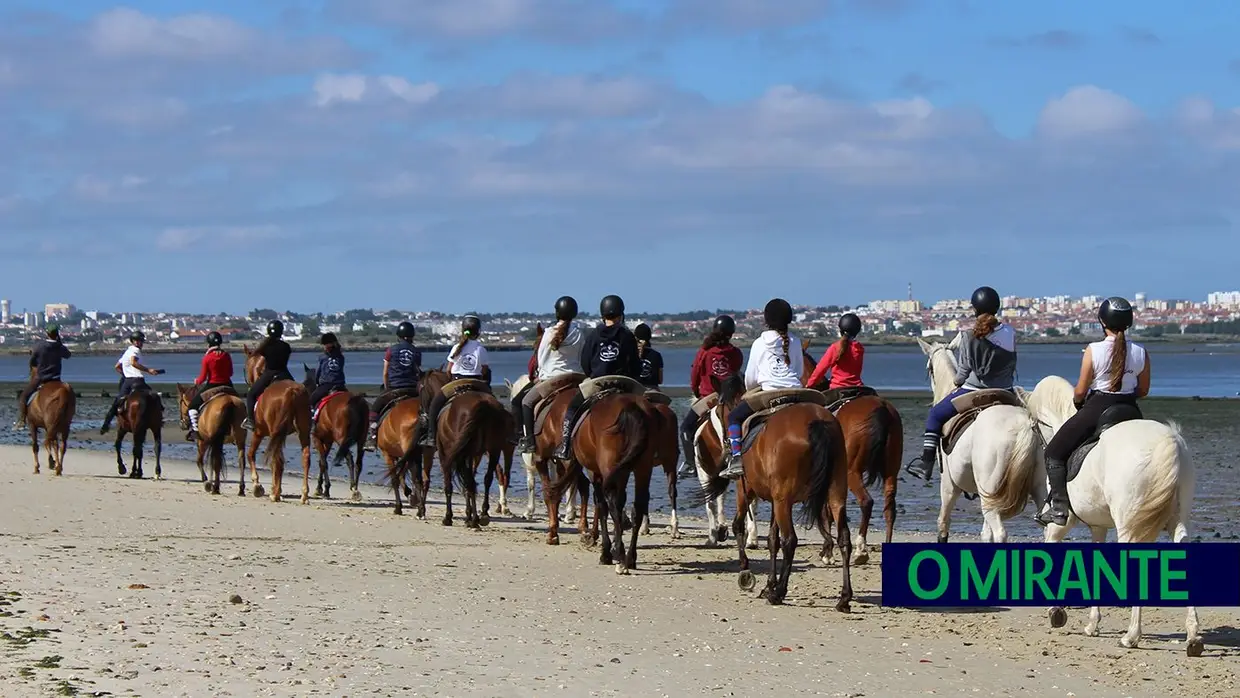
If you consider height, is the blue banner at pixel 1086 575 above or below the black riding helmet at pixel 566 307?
below

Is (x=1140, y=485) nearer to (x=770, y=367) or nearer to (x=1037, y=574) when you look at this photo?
(x=1037, y=574)

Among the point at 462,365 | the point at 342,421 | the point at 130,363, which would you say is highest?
the point at 462,365

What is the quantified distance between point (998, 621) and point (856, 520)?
8.14 meters

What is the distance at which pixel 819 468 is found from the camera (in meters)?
12.7

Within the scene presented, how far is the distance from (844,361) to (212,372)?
11456mm

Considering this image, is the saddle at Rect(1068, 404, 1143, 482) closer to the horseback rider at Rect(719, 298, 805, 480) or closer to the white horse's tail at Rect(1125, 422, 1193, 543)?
the white horse's tail at Rect(1125, 422, 1193, 543)

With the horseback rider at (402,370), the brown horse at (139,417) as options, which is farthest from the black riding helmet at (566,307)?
the brown horse at (139,417)

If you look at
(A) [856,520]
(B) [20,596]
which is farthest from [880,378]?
(B) [20,596]

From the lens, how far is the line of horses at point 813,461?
11125 millimetres

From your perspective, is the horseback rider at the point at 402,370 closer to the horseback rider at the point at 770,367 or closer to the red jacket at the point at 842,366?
the red jacket at the point at 842,366

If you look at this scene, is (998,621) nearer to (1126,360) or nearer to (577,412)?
(1126,360)

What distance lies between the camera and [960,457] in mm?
14250

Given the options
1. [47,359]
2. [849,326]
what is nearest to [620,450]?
[849,326]

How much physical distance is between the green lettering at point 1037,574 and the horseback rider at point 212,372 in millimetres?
15435
